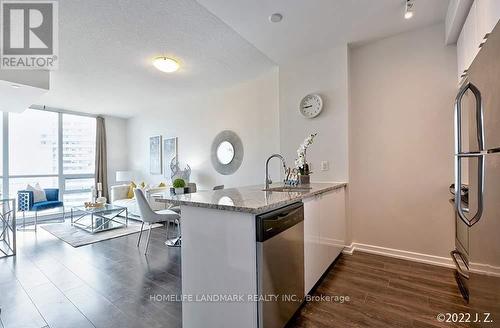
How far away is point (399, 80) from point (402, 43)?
43 centimetres

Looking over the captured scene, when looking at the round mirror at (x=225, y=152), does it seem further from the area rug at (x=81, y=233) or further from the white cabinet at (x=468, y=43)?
the white cabinet at (x=468, y=43)

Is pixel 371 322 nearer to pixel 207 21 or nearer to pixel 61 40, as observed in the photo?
pixel 207 21

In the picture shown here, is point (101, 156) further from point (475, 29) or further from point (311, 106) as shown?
point (475, 29)

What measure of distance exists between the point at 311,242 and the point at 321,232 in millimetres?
258

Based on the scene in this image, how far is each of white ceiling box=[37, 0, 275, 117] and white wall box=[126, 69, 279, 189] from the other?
29 cm

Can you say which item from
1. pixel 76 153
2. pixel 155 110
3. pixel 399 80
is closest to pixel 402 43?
pixel 399 80

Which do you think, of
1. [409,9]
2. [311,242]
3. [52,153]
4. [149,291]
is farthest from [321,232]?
[52,153]

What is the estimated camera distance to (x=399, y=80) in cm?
268

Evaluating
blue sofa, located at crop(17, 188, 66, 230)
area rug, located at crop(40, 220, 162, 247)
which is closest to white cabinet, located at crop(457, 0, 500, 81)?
area rug, located at crop(40, 220, 162, 247)

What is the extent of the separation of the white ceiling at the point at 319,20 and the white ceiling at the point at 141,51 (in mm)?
251

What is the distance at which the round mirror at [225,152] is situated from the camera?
442 cm

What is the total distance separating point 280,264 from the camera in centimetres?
140

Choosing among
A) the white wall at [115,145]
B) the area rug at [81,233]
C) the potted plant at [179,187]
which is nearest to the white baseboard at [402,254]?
the potted plant at [179,187]

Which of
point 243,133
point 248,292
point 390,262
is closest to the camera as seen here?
point 248,292
